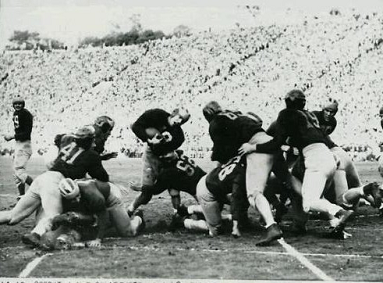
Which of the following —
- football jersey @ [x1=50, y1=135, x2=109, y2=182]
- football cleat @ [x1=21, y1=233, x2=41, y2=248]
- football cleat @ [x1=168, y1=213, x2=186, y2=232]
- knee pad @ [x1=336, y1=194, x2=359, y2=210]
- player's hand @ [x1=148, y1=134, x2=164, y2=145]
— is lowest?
football cleat @ [x1=168, y1=213, x2=186, y2=232]

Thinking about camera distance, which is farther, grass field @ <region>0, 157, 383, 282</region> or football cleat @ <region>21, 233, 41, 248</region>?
football cleat @ <region>21, 233, 41, 248</region>

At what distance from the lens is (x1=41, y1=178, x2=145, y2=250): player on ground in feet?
8.25

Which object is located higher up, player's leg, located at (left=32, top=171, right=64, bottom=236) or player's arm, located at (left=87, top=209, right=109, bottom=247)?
player's leg, located at (left=32, top=171, right=64, bottom=236)

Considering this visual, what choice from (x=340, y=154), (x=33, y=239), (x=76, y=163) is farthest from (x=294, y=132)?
(x=33, y=239)

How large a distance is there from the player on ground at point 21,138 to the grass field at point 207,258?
0.90m

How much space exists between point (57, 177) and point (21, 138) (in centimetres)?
138

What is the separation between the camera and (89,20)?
331 cm

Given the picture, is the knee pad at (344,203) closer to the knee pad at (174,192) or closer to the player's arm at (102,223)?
the knee pad at (174,192)

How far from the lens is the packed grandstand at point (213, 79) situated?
599 cm

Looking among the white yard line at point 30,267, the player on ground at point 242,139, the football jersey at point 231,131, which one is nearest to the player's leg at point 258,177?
the player on ground at point 242,139

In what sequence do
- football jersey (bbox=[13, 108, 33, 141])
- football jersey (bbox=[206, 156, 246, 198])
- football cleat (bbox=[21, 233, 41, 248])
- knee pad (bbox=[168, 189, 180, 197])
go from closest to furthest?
football cleat (bbox=[21, 233, 41, 248]) → football jersey (bbox=[206, 156, 246, 198]) → knee pad (bbox=[168, 189, 180, 197]) → football jersey (bbox=[13, 108, 33, 141])

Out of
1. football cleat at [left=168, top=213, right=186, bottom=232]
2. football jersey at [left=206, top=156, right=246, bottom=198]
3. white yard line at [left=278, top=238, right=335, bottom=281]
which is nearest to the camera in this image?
white yard line at [left=278, top=238, right=335, bottom=281]

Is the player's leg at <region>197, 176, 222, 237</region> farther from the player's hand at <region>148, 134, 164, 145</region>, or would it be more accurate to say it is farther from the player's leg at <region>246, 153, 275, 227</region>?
the player's hand at <region>148, 134, 164, 145</region>

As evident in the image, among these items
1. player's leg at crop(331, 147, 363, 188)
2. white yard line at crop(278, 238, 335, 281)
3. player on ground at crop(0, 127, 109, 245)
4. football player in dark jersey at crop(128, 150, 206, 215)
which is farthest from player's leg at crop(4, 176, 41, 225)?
player's leg at crop(331, 147, 363, 188)
